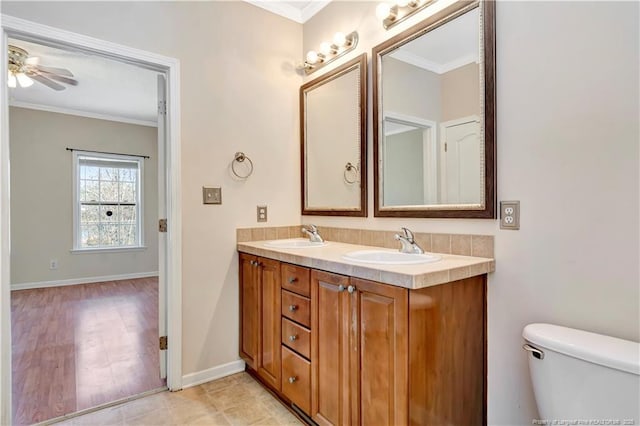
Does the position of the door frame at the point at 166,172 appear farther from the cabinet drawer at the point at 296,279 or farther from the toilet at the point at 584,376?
the toilet at the point at 584,376

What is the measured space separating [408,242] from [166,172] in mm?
1506

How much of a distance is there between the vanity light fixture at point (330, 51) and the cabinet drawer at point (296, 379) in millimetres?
1877

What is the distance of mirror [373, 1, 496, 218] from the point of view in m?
1.52

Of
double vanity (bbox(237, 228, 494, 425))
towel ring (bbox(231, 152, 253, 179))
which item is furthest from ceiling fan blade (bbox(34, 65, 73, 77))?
double vanity (bbox(237, 228, 494, 425))

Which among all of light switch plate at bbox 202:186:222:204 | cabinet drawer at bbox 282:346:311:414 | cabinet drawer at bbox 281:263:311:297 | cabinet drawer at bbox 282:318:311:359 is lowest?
cabinet drawer at bbox 282:346:311:414

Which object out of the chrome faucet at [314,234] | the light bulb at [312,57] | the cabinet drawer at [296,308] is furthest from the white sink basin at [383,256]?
the light bulb at [312,57]

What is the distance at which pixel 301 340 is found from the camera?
1.70m

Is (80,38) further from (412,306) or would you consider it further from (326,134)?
(412,306)

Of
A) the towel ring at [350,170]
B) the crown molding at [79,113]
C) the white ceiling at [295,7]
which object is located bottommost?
the towel ring at [350,170]

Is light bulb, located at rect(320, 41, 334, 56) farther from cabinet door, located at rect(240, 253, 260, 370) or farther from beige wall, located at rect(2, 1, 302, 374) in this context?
cabinet door, located at rect(240, 253, 260, 370)

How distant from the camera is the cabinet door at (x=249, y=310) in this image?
213 centimetres

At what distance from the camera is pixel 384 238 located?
2002 mm

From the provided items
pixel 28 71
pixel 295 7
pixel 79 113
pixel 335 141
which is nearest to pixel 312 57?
pixel 295 7

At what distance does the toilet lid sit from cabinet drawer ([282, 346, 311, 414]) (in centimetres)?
99
